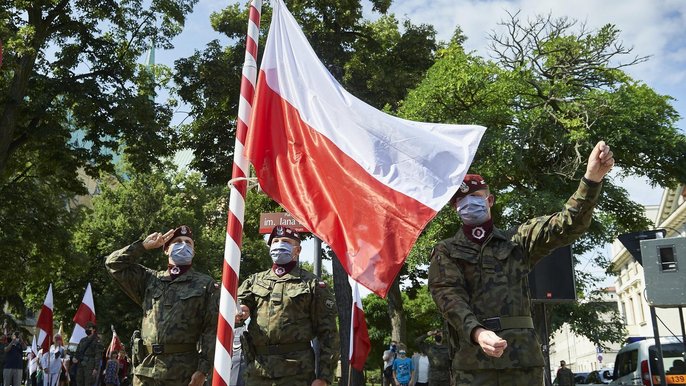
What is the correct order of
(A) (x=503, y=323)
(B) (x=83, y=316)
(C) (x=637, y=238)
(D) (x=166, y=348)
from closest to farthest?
(A) (x=503, y=323) < (D) (x=166, y=348) < (C) (x=637, y=238) < (B) (x=83, y=316)

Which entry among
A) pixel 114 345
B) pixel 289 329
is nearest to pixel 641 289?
pixel 114 345

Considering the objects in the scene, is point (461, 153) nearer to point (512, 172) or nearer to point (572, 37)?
point (512, 172)

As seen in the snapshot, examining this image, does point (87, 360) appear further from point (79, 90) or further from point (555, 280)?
point (555, 280)

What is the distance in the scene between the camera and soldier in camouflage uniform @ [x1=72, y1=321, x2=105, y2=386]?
59.1 ft

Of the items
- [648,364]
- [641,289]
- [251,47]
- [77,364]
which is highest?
[641,289]

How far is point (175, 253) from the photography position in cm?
665

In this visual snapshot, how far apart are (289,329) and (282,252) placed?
0.73 metres

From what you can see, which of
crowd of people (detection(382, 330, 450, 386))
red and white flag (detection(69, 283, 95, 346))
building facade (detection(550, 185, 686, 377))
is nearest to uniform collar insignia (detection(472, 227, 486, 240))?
crowd of people (detection(382, 330, 450, 386))

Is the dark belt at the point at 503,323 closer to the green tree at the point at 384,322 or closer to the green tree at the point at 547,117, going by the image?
the green tree at the point at 547,117

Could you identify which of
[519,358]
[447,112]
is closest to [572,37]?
[447,112]

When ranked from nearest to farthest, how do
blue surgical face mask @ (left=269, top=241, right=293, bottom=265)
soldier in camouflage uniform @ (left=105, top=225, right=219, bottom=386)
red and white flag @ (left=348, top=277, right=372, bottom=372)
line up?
soldier in camouflage uniform @ (left=105, top=225, right=219, bottom=386) < blue surgical face mask @ (left=269, top=241, right=293, bottom=265) < red and white flag @ (left=348, top=277, right=372, bottom=372)

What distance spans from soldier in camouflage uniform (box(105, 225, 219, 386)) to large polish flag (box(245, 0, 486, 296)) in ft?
6.98

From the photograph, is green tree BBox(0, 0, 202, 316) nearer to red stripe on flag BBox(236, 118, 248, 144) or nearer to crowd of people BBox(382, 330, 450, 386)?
crowd of people BBox(382, 330, 450, 386)

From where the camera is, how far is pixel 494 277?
4551mm
